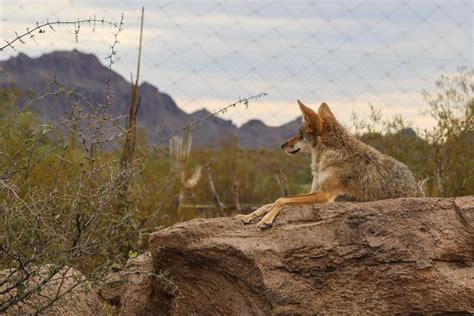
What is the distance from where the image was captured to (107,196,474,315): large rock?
8789mm

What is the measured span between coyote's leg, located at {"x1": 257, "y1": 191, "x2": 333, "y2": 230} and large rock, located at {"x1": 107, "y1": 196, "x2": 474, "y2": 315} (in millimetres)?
66

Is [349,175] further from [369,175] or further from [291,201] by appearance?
[291,201]

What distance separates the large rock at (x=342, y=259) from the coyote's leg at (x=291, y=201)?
0.07 m

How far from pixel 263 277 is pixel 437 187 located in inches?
318

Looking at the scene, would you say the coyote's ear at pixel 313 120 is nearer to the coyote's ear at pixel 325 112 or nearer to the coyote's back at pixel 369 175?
the coyote's ear at pixel 325 112

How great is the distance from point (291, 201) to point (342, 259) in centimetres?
86

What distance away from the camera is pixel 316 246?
29.1 feet

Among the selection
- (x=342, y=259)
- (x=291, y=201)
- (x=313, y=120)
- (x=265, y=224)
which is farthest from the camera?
(x=313, y=120)

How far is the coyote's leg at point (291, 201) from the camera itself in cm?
922

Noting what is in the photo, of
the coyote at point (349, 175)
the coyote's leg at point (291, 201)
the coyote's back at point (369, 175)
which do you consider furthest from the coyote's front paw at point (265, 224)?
the coyote's back at point (369, 175)

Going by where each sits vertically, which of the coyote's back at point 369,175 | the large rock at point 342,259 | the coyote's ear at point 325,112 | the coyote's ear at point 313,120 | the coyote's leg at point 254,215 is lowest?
the large rock at point 342,259

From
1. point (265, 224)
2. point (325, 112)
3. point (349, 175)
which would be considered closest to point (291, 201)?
point (265, 224)

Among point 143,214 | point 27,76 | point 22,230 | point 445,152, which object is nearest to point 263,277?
point 22,230

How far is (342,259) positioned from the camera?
8.83 m
